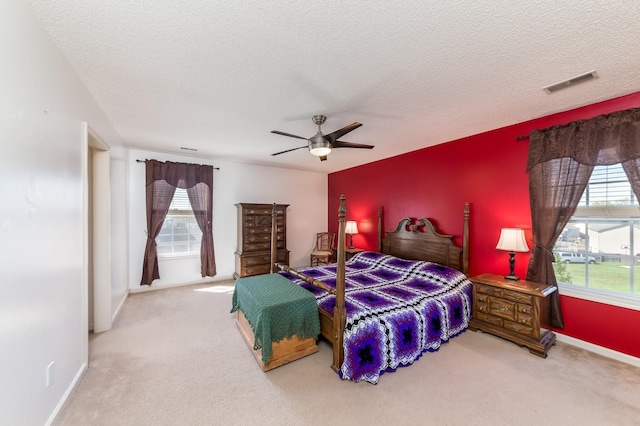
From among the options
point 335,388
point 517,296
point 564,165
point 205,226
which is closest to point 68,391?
point 335,388

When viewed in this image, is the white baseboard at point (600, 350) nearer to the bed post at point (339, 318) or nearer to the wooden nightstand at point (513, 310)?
the wooden nightstand at point (513, 310)

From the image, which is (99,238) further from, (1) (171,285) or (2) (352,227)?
(2) (352,227)

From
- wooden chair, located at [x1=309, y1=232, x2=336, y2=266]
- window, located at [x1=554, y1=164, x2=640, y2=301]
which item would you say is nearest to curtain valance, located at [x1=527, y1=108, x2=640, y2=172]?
window, located at [x1=554, y1=164, x2=640, y2=301]

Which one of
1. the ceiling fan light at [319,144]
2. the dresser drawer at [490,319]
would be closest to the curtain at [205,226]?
the ceiling fan light at [319,144]

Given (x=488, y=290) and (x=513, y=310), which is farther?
(x=488, y=290)

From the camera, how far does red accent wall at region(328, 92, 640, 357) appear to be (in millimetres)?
2396

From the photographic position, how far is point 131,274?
4.21 m

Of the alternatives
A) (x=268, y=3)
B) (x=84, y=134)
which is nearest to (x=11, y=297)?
(x=84, y=134)

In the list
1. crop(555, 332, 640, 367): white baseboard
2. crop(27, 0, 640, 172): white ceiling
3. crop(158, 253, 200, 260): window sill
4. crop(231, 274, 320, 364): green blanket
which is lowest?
crop(555, 332, 640, 367): white baseboard

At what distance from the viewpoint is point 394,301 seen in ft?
8.39

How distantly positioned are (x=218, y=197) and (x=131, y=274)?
6.45 feet

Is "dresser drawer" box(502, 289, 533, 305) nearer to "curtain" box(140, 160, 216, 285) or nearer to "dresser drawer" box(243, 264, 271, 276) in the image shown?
"dresser drawer" box(243, 264, 271, 276)

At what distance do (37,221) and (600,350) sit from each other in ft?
15.6

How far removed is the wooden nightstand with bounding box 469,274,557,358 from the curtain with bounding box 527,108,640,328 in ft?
0.99
